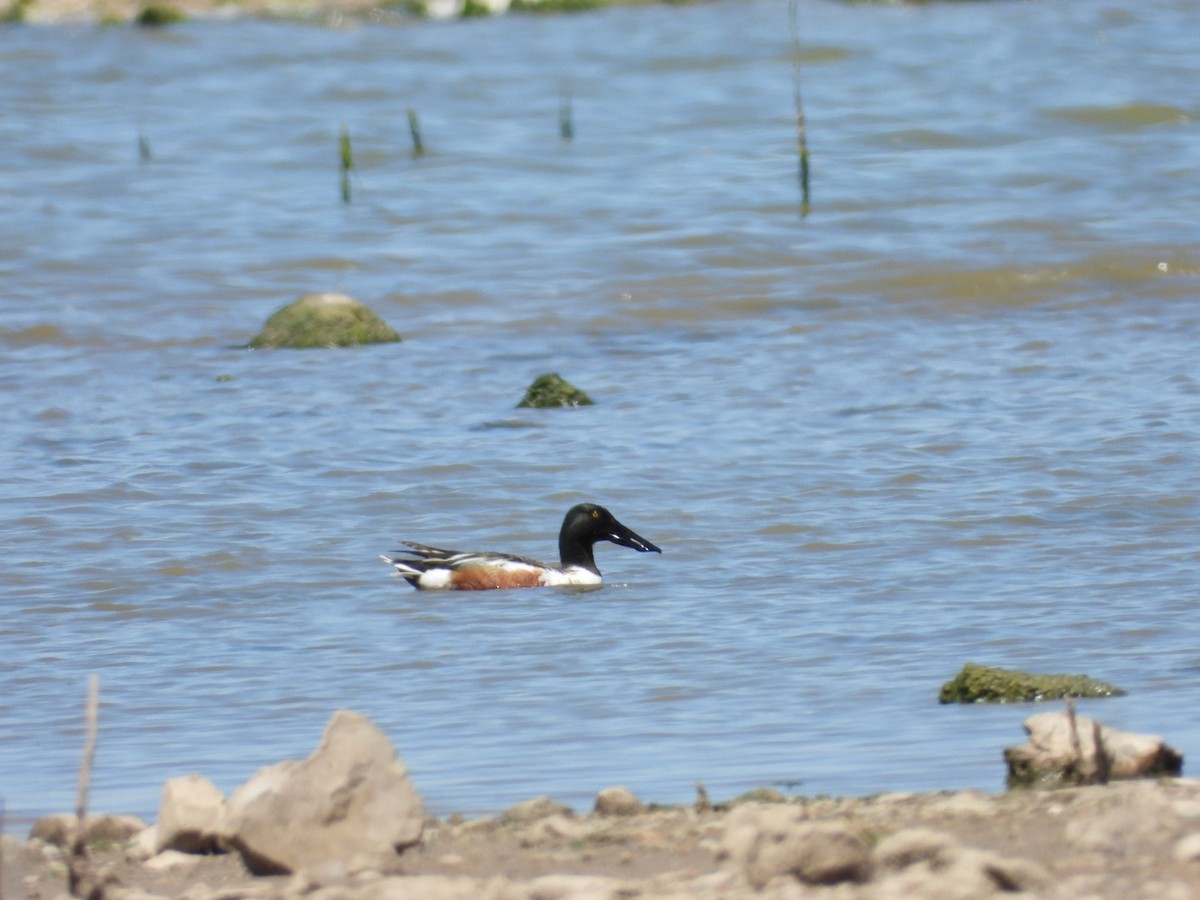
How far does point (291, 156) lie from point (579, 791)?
67.6 feet

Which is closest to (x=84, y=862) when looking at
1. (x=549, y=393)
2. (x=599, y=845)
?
(x=599, y=845)

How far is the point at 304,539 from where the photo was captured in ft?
32.2

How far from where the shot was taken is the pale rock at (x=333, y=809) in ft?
15.8

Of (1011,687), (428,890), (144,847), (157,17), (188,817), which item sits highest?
(157,17)

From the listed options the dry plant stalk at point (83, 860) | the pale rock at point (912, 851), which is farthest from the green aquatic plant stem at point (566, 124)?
the pale rock at point (912, 851)

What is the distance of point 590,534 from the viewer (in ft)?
31.6

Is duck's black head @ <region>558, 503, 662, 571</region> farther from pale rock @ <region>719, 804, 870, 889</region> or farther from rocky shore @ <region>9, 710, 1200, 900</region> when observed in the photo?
pale rock @ <region>719, 804, 870, 889</region>

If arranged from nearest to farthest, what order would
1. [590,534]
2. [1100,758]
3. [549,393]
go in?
[1100,758], [590,534], [549,393]

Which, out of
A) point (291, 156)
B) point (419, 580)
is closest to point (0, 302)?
point (291, 156)

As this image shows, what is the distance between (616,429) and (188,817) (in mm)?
7304

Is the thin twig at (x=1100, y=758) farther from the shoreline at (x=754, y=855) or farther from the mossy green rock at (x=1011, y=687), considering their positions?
the mossy green rock at (x=1011, y=687)

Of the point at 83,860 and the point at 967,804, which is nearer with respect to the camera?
the point at 83,860

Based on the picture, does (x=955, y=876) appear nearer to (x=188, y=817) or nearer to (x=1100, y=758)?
(x=1100, y=758)

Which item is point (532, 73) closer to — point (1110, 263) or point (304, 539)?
point (1110, 263)
